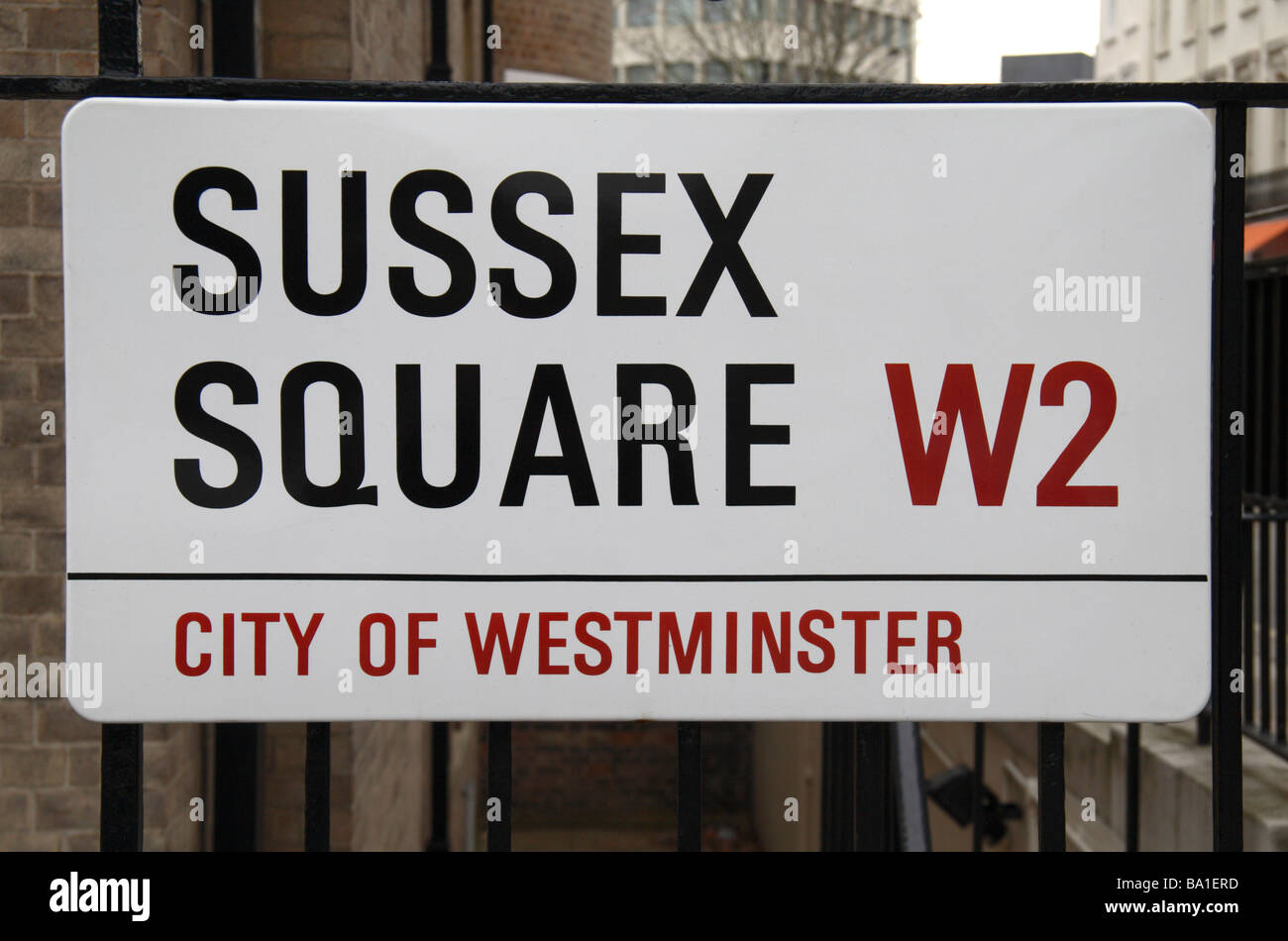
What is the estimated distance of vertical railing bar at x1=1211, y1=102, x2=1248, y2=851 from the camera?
6.15ft

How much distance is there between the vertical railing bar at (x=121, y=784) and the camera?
1.85 metres

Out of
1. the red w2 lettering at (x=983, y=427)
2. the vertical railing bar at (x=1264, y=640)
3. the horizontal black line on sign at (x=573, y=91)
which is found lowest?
the vertical railing bar at (x=1264, y=640)

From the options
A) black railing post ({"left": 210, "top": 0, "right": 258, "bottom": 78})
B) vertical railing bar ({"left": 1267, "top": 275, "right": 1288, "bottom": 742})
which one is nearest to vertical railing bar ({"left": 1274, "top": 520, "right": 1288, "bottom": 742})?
vertical railing bar ({"left": 1267, "top": 275, "right": 1288, "bottom": 742})

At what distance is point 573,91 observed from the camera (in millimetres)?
1819

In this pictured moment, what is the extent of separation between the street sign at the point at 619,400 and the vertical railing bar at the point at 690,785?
74mm

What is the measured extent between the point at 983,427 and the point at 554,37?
9791 millimetres

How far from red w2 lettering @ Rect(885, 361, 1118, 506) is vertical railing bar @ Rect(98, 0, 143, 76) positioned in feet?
4.47

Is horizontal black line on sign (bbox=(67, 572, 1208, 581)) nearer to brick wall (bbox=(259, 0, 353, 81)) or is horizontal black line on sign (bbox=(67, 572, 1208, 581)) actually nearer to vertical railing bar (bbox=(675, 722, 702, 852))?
vertical railing bar (bbox=(675, 722, 702, 852))

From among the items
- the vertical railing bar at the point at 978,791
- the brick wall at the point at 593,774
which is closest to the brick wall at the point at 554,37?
the brick wall at the point at 593,774

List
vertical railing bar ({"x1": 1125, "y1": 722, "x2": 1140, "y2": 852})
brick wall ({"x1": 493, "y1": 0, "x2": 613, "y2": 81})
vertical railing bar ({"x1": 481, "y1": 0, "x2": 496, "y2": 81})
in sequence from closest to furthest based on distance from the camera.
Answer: vertical railing bar ({"x1": 1125, "y1": 722, "x2": 1140, "y2": 852}) < vertical railing bar ({"x1": 481, "y1": 0, "x2": 496, "y2": 81}) < brick wall ({"x1": 493, "y1": 0, "x2": 613, "y2": 81})

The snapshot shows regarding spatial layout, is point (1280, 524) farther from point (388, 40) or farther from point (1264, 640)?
point (388, 40)

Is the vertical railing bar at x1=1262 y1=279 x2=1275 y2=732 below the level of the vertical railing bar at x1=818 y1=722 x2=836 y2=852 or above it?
above

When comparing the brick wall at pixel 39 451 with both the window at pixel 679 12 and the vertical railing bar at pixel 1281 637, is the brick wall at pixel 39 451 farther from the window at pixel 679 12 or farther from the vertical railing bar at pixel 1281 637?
the window at pixel 679 12
